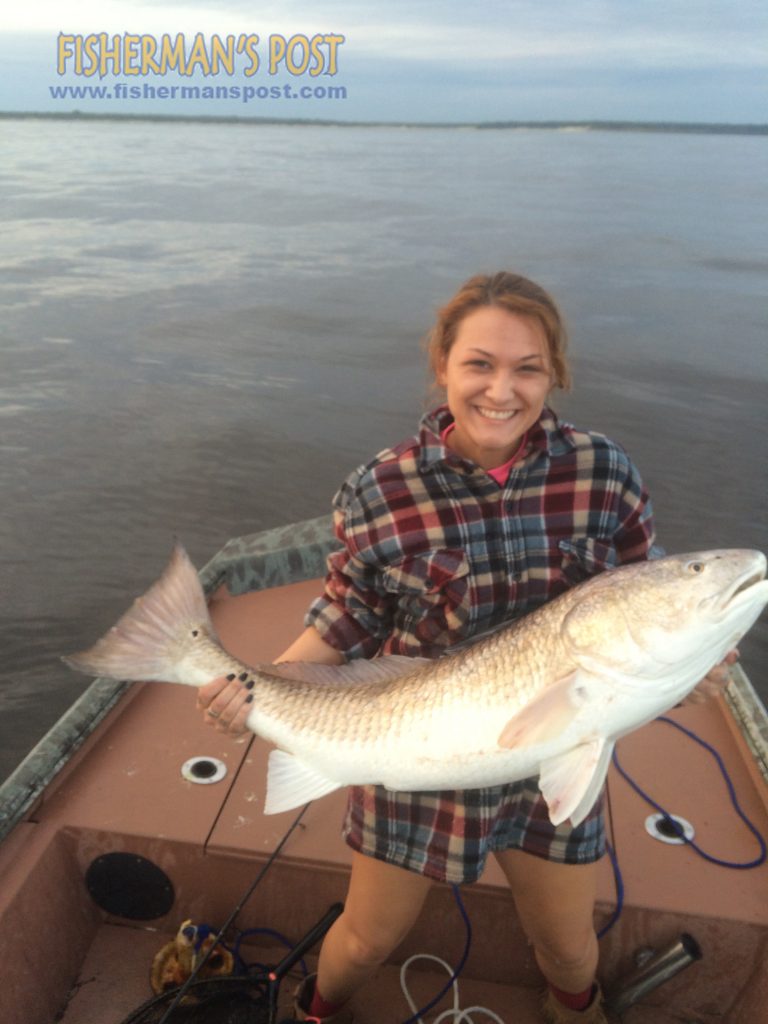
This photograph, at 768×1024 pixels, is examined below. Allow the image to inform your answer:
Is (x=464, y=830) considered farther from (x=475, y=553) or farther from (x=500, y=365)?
(x=500, y=365)

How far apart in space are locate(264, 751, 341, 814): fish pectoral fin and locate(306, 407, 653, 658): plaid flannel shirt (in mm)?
513

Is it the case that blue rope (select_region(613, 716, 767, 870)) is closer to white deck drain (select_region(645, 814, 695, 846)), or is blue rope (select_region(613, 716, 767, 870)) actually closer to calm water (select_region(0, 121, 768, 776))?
white deck drain (select_region(645, 814, 695, 846))

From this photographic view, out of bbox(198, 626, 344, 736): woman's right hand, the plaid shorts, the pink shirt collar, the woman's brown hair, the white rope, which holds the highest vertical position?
the woman's brown hair

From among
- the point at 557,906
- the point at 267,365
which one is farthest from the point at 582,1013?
the point at 267,365

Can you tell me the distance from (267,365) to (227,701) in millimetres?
12894

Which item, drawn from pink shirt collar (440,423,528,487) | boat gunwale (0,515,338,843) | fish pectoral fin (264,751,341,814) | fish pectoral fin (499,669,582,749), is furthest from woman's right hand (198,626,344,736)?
boat gunwale (0,515,338,843)

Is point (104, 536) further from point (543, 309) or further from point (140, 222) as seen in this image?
point (140, 222)

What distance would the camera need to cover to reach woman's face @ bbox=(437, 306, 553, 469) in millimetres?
2221

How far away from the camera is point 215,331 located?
→ 1642 cm

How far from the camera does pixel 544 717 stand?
202 centimetres

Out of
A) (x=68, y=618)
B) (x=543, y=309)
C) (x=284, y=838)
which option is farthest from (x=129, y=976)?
(x=68, y=618)

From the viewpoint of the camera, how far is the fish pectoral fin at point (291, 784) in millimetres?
2342

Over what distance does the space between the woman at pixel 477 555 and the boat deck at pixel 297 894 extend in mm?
497

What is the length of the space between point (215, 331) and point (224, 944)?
1465 centimetres
